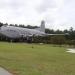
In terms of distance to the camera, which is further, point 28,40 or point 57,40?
point 28,40

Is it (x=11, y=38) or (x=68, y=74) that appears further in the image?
(x=11, y=38)

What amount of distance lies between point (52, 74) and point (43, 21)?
10101 centimetres

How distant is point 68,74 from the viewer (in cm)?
1568

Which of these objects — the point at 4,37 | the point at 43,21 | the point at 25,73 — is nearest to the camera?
the point at 25,73

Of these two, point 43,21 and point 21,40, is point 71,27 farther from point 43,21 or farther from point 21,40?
point 21,40

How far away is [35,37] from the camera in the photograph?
91375 mm

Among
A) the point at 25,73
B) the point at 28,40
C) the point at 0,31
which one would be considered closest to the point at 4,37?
the point at 0,31

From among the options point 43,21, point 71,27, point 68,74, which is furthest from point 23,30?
point 68,74

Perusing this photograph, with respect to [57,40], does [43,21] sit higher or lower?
higher

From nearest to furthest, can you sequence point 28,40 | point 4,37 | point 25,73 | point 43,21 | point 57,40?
point 25,73, point 57,40, point 28,40, point 4,37, point 43,21

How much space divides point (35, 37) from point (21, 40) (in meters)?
5.47

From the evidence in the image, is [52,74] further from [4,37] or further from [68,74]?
[4,37]

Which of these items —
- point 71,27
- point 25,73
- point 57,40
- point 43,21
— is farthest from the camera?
point 71,27

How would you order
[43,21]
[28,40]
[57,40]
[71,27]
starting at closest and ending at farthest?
[57,40] < [28,40] < [43,21] < [71,27]
